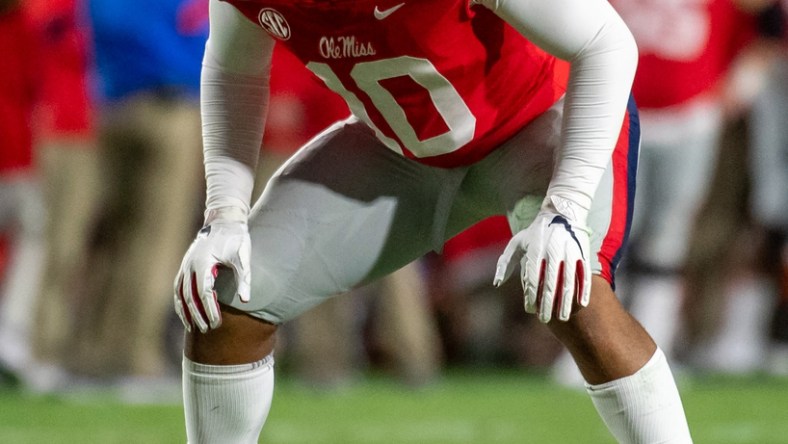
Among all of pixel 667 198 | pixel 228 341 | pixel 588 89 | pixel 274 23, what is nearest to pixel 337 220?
pixel 228 341

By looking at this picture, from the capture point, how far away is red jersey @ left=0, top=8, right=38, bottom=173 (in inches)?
224

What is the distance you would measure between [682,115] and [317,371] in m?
1.65

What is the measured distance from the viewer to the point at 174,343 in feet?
20.7

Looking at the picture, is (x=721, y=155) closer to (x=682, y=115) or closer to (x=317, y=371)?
(x=682, y=115)

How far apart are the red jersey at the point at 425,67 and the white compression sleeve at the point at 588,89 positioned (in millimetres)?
118

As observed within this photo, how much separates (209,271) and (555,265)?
23.5 inches

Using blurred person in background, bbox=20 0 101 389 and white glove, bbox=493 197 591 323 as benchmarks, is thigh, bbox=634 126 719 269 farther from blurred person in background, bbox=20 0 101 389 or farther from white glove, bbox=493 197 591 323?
white glove, bbox=493 197 591 323

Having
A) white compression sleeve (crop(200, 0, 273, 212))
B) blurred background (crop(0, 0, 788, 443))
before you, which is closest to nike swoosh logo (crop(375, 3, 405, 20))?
white compression sleeve (crop(200, 0, 273, 212))

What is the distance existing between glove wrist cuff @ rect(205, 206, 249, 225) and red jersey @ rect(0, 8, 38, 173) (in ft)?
10.8

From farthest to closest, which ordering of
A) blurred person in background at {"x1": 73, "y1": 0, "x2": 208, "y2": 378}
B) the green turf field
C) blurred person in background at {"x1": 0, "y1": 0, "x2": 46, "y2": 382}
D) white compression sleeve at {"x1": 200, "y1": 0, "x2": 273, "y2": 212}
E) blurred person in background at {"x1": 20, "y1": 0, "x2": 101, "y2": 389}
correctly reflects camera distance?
1. blurred person in background at {"x1": 0, "y1": 0, "x2": 46, "y2": 382}
2. blurred person in background at {"x1": 20, "y1": 0, "x2": 101, "y2": 389}
3. blurred person in background at {"x1": 73, "y1": 0, "x2": 208, "y2": 378}
4. the green turf field
5. white compression sleeve at {"x1": 200, "y1": 0, "x2": 273, "y2": 212}

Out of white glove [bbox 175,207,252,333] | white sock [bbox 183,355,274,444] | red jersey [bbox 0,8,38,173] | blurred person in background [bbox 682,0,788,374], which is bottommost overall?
blurred person in background [bbox 682,0,788,374]

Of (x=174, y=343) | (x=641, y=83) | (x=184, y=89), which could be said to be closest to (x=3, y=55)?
(x=184, y=89)

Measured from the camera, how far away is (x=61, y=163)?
567 cm

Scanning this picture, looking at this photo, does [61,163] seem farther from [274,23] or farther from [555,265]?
[555,265]
